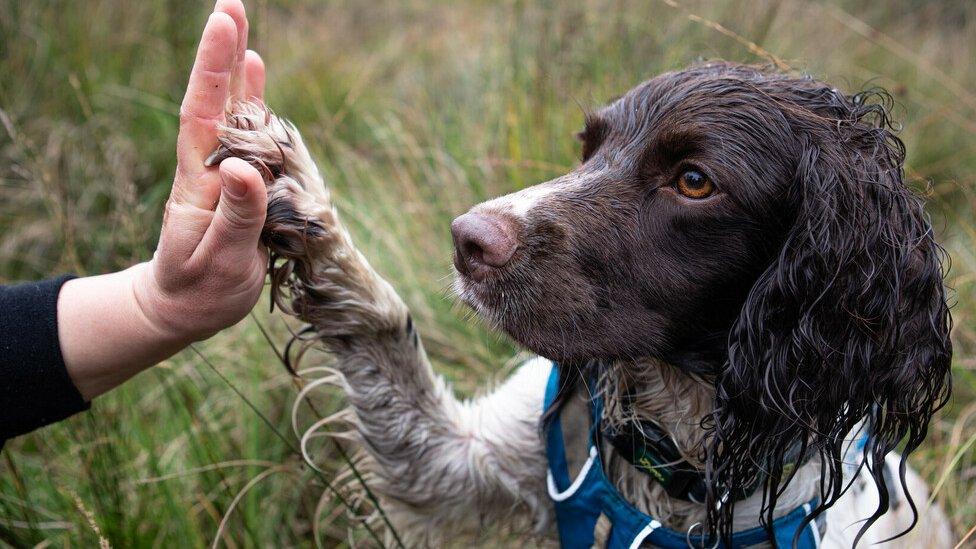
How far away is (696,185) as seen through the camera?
1835 millimetres

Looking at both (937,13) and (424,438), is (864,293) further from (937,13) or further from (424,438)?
(937,13)

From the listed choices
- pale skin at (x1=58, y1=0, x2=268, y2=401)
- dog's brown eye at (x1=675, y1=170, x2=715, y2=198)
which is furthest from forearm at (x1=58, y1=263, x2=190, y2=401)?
dog's brown eye at (x1=675, y1=170, x2=715, y2=198)

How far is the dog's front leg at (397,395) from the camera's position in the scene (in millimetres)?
1908

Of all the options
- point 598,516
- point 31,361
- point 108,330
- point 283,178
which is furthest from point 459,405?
point 31,361

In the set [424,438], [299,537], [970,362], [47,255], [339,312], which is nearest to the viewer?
[339,312]

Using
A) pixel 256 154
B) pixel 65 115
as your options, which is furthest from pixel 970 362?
pixel 65 115

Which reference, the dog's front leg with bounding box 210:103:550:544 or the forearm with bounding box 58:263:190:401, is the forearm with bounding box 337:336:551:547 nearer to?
the dog's front leg with bounding box 210:103:550:544

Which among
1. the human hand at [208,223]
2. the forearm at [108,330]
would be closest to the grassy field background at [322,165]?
the forearm at [108,330]

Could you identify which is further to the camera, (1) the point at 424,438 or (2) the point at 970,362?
(2) the point at 970,362

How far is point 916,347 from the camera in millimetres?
1746

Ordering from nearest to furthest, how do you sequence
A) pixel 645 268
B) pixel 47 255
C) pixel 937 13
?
pixel 645 268
pixel 47 255
pixel 937 13

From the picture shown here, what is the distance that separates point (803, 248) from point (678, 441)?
24.7 inches

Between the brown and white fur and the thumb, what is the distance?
0.74ft

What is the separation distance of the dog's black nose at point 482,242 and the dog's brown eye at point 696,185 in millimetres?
387
